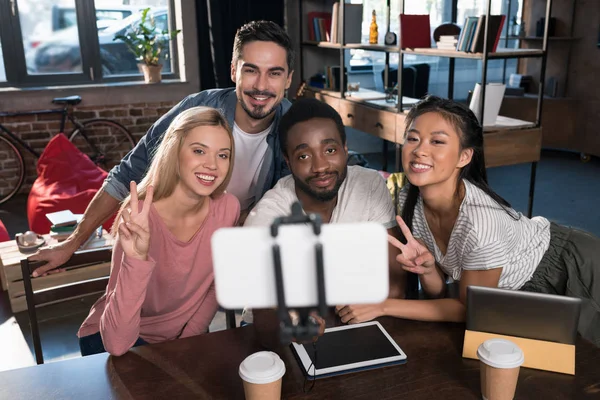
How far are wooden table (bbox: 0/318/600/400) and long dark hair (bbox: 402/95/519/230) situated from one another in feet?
1.61

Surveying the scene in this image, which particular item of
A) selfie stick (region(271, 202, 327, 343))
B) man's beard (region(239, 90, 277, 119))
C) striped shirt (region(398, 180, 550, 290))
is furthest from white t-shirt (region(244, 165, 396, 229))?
selfie stick (region(271, 202, 327, 343))

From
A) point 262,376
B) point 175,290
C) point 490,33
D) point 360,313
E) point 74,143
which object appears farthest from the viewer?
point 74,143

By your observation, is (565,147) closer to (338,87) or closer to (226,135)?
(338,87)

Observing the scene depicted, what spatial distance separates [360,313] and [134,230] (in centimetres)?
56

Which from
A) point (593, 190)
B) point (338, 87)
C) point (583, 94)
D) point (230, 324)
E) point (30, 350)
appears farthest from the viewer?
point (583, 94)

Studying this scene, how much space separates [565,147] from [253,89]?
194 inches

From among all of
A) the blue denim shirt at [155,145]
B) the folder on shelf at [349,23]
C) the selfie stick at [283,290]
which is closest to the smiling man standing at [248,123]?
the blue denim shirt at [155,145]

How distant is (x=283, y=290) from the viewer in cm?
62

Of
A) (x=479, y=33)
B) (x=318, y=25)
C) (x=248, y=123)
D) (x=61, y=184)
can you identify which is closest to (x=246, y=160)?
(x=248, y=123)

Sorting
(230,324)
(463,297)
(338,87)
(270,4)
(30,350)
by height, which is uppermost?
(270,4)

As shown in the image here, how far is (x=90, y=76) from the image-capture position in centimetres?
520

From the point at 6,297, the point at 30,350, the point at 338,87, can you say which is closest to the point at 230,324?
the point at 30,350

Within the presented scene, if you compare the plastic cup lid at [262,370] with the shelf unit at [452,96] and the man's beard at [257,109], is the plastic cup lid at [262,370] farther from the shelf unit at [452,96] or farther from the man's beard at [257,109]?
the shelf unit at [452,96]

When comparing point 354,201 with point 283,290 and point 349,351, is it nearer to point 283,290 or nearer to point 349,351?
point 349,351
